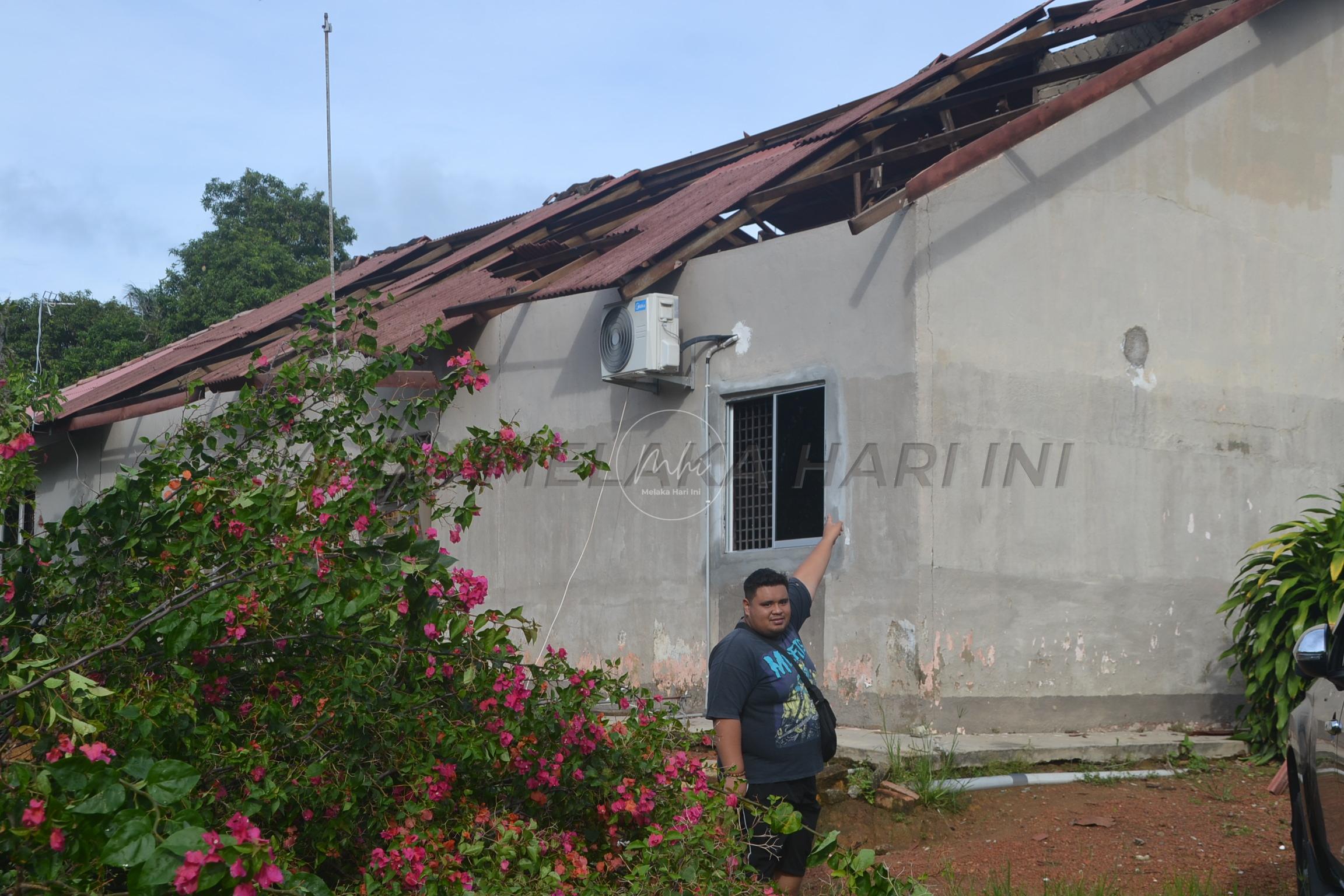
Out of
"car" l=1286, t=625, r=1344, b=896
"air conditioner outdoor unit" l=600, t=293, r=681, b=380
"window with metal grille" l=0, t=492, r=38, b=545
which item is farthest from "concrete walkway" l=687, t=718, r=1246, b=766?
"window with metal grille" l=0, t=492, r=38, b=545

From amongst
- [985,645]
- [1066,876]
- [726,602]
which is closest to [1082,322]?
[985,645]

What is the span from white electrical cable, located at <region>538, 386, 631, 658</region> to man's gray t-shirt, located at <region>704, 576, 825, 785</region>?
505 centimetres

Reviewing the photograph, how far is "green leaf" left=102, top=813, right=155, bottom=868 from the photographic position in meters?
2.50

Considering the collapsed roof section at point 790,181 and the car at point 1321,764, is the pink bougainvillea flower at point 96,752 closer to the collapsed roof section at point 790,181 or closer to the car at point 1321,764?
the car at point 1321,764

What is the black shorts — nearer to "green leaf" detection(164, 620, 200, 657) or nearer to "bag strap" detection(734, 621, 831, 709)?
"bag strap" detection(734, 621, 831, 709)

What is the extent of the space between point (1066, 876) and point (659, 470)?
15.1 ft

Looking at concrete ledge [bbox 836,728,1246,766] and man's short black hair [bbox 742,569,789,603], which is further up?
man's short black hair [bbox 742,569,789,603]

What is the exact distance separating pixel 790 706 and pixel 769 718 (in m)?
0.11

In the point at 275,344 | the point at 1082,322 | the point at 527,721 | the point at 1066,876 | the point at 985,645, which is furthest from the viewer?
the point at 275,344

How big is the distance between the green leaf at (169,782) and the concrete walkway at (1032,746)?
4768mm

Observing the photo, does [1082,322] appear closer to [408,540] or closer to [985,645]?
[985,645]

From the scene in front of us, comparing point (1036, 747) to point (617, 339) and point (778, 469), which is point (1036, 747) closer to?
point (778, 469)

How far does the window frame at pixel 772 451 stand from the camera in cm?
905

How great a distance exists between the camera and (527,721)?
14.7 feet
